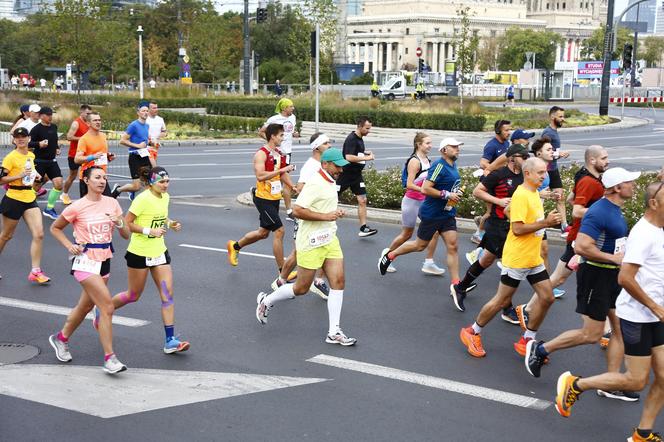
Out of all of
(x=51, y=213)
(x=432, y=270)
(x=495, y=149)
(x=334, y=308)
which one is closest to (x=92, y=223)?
(x=334, y=308)

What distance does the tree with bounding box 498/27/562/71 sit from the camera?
11619cm

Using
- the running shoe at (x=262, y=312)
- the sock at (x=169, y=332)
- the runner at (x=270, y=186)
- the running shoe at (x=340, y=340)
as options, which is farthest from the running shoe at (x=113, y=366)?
the runner at (x=270, y=186)

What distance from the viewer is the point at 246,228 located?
14648mm

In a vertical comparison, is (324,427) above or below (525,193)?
below

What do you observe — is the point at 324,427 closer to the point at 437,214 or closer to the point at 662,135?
the point at 437,214

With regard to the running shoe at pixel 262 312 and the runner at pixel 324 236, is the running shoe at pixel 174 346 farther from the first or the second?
the runner at pixel 324 236

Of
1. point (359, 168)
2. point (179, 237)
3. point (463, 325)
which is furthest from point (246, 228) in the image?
point (463, 325)

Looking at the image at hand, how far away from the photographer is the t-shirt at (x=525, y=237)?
7703 millimetres

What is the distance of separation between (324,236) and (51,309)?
3356mm

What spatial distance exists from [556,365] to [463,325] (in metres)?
1.44

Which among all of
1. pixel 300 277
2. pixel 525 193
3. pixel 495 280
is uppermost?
pixel 525 193

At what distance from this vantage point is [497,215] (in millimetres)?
9336

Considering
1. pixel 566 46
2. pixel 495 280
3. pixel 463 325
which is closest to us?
pixel 463 325

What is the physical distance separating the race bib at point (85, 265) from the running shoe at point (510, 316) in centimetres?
432
